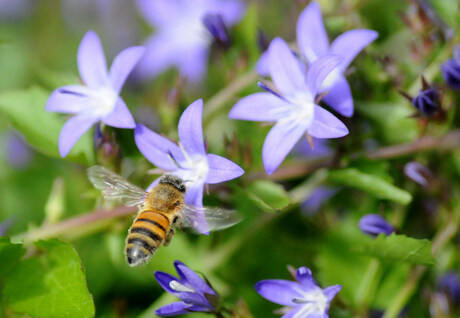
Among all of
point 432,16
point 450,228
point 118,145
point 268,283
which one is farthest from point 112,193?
point 432,16

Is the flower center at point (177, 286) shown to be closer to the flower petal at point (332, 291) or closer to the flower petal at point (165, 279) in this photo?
the flower petal at point (165, 279)

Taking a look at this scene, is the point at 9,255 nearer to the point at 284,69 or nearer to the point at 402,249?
the point at 284,69

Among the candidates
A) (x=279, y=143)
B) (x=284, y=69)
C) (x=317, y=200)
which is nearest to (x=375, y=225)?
(x=279, y=143)

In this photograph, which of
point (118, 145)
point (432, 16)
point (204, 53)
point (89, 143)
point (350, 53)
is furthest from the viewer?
point (204, 53)

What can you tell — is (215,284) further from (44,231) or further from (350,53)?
(350,53)

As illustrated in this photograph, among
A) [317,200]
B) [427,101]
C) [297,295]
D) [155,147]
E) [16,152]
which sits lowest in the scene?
[16,152]

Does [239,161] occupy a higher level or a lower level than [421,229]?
higher
